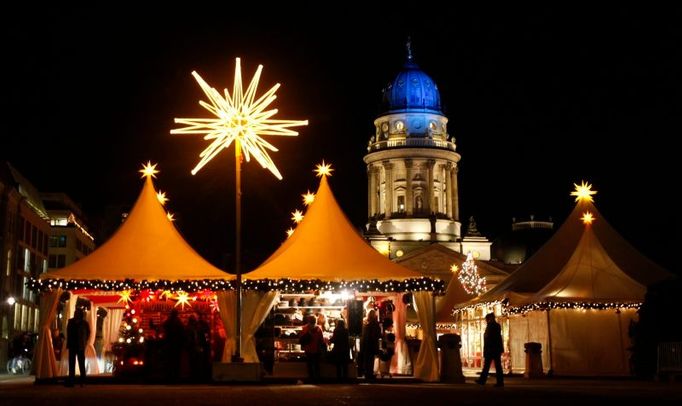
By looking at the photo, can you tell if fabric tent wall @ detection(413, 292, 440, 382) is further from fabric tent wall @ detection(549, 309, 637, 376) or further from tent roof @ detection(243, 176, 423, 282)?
fabric tent wall @ detection(549, 309, 637, 376)

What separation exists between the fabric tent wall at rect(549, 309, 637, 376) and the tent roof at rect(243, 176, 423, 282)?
26.0 ft

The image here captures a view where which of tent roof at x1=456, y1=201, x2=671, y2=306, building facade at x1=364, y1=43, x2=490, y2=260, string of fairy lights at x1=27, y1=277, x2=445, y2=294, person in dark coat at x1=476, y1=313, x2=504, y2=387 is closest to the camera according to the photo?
person in dark coat at x1=476, y1=313, x2=504, y2=387

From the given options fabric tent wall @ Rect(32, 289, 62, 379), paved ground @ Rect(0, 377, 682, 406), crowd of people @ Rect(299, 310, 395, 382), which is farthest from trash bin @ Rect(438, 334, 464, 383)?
fabric tent wall @ Rect(32, 289, 62, 379)

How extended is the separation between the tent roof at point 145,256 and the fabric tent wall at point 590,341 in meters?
11.9

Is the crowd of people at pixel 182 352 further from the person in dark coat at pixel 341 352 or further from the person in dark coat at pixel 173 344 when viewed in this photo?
the person in dark coat at pixel 341 352

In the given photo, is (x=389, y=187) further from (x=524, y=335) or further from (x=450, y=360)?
(x=450, y=360)

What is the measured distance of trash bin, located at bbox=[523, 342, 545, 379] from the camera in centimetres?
2947

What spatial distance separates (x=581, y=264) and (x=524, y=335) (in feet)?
11.2

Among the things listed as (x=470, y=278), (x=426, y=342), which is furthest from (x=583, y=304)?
(x=470, y=278)

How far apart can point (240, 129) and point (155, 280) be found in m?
5.21

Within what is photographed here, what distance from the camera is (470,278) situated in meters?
47.5

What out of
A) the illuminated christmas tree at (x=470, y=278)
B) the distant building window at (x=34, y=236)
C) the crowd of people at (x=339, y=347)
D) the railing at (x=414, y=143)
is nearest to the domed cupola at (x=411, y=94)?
the railing at (x=414, y=143)

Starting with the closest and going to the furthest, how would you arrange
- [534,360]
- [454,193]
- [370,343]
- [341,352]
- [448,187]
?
[341,352], [370,343], [534,360], [448,187], [454,193]

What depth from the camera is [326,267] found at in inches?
1027
